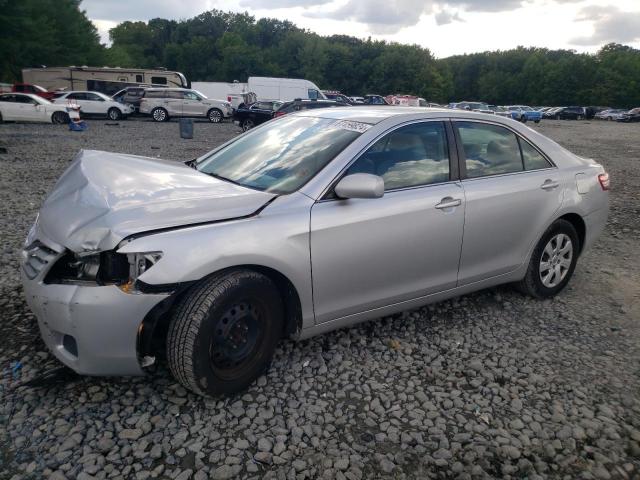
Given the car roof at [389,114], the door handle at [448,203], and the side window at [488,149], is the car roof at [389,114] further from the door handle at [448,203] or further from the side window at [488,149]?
the door handle at [448,203]

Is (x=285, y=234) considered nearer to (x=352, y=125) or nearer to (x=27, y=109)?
(x=352, y=125)

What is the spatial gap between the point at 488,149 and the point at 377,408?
2.20 m

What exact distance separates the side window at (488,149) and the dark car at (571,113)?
60162 mm

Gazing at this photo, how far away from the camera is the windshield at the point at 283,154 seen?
10.2 feet

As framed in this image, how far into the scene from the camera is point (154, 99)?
83.7ft

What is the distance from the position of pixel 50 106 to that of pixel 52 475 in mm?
23030

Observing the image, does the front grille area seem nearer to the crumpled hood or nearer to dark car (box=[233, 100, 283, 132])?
the crumpled hood

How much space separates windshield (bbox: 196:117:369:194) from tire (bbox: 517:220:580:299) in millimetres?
1962

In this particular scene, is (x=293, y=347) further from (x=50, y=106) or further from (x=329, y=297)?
(x=50, y=106)

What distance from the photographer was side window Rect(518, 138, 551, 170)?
4.01m

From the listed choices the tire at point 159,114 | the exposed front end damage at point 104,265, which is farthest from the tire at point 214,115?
the exposed front end damage at point 104,265

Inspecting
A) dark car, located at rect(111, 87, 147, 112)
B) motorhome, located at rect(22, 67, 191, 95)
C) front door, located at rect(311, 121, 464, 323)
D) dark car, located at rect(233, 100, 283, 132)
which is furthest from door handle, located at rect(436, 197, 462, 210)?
motorhome, located at rect(22, 67, 191, 95)

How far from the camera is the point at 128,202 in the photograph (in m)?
2.67

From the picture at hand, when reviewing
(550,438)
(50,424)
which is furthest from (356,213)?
(50,424)
